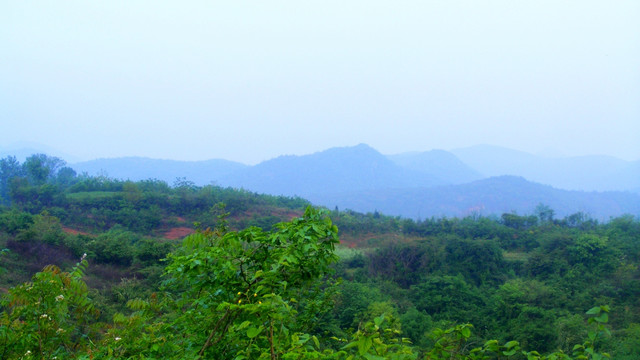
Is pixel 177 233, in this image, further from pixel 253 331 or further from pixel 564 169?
pixel 564 169

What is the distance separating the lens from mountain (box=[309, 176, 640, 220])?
71500 mm

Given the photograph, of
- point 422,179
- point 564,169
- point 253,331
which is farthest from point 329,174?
point 253,331

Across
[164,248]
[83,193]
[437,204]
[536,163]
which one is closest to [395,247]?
[164,248]

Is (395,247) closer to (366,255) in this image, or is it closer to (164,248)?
(366,255)

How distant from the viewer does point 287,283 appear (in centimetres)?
174

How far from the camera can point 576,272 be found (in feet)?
44.0

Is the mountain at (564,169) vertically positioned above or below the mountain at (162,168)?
above

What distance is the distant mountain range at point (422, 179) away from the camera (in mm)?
74688

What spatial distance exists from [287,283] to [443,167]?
15239 cm

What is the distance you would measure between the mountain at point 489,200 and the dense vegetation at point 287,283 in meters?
48.2

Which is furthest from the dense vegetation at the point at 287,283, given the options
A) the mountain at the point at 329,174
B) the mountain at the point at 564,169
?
the mountain at the point at 564,169

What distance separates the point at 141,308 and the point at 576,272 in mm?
14958

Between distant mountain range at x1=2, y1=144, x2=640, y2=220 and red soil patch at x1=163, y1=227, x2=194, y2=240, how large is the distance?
182 ft

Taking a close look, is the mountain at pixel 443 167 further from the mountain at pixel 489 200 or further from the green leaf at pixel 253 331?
the green leaf at pixel 253 331
